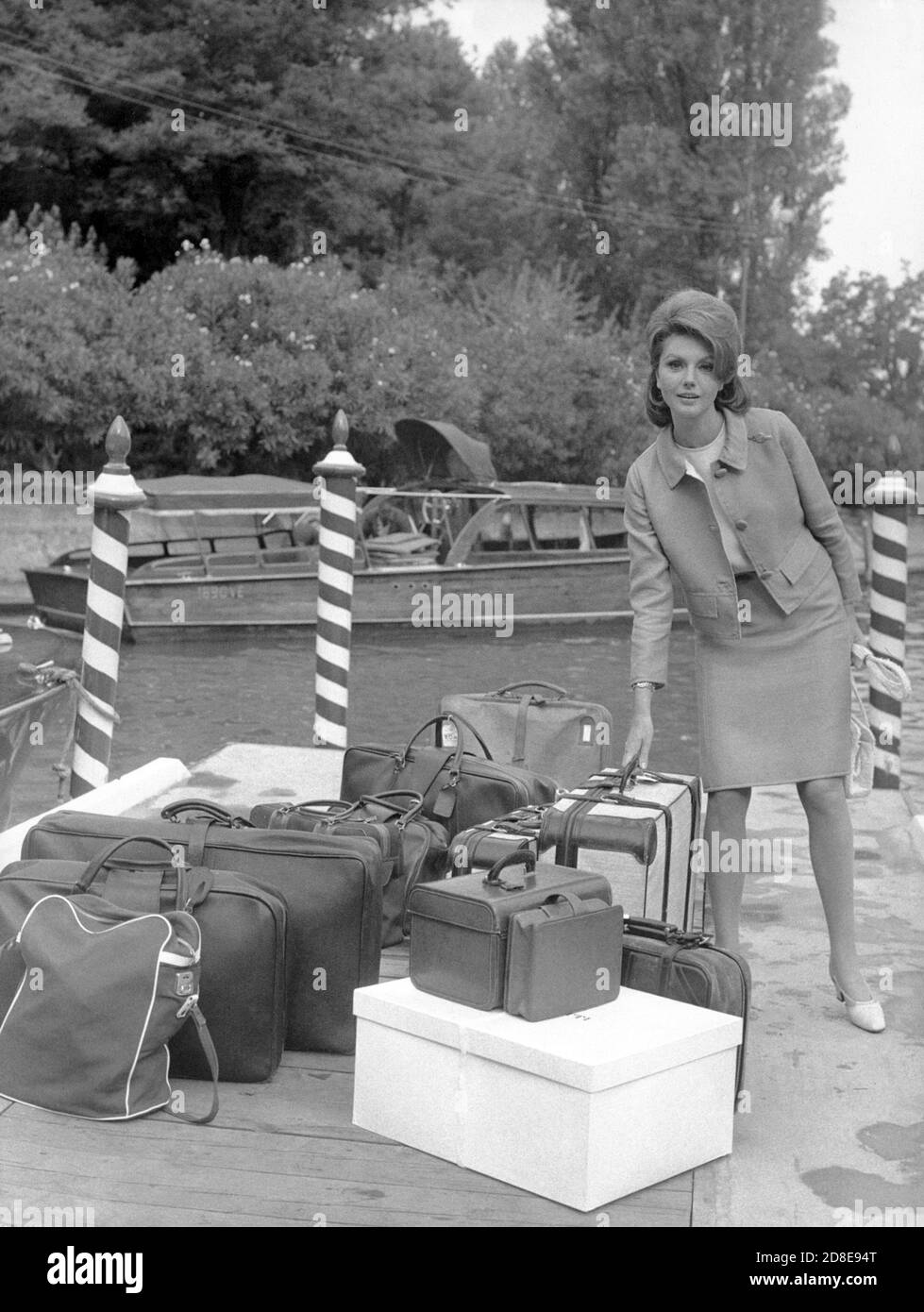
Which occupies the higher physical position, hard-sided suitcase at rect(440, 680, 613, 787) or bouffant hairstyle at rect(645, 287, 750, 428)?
bouffant hairstyle at rect(645, 287, 750, 428)

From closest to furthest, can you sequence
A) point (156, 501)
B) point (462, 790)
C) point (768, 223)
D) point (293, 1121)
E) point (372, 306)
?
point (293, 1121)
point (462, 790)
point (156, 501)
point (372, 306)
point (768, 223)

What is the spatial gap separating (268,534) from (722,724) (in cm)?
1935

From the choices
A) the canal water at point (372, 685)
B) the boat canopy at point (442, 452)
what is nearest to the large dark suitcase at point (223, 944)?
the canal water at point (372, 685)

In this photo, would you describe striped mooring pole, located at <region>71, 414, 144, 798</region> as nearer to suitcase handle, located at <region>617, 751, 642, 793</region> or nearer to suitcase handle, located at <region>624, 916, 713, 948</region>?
suitcase handle, located at <region>617, 751, 642, 793</region>

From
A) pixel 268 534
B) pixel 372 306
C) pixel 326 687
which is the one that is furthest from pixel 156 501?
pixel 326 687

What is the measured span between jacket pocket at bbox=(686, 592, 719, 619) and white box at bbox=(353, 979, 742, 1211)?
1.04 meters

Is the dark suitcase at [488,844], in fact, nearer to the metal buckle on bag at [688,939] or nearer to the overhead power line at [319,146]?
the metal buckle on bag at [688,939]

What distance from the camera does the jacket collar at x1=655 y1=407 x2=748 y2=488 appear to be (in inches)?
157

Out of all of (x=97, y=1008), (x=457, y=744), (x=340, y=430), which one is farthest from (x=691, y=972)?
(x=340, y=430)

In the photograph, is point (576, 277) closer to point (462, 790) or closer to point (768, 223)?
point (768, 223)

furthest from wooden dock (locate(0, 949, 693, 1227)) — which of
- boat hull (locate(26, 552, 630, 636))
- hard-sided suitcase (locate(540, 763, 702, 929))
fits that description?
boat hull (locate(26, 552, 630, 636))

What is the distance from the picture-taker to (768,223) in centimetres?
4653

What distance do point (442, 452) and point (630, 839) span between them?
21048mm

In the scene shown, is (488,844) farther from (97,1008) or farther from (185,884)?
(97,1008)
